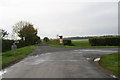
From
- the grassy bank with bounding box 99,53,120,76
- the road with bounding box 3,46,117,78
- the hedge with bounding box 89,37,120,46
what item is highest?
the hedge with bounding box 89,37,120,46

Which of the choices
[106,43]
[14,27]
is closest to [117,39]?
[106,43]

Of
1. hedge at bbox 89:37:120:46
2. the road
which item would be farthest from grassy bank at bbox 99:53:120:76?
hedge at bbox 89:37:120:46

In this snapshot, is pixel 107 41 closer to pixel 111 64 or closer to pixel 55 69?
pixel 111 64

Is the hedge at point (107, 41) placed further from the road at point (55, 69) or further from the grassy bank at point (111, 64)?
the grassy bank at point (111, 64)

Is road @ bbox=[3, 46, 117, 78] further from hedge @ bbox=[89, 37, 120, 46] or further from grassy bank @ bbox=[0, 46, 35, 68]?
hedge @ bbox=[89, 37, 120, 46]

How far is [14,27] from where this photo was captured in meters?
80.0

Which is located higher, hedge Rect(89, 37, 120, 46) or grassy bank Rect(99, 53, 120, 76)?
hedge Rect(89, 37, 120, 46)

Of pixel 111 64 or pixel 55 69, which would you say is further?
pixel 111 64

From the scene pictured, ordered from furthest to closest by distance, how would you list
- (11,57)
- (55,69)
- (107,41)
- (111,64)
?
(107,41)
(11,57)
(111,64)
(55,69)

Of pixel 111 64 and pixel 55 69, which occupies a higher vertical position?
pixel 111 64

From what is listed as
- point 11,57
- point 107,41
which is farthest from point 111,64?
point 107,41

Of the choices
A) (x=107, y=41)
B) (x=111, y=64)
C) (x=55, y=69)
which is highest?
(x=107, y=41)

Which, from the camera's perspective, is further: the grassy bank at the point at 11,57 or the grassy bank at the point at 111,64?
the grassy bank at the point at 11,57

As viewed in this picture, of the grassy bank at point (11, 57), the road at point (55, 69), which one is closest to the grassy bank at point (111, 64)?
the road at point (55, 69)
